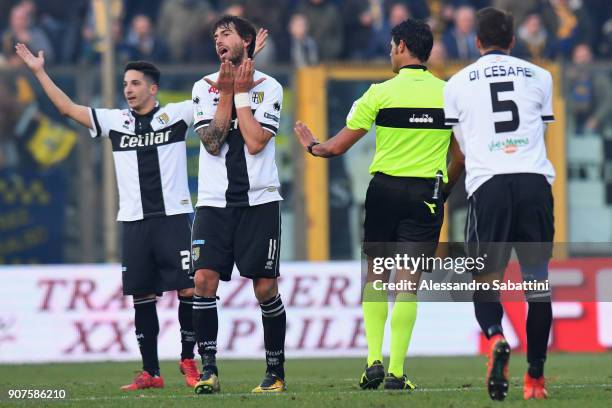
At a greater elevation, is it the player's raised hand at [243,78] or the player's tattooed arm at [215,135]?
the player's raised hand at [243,78]

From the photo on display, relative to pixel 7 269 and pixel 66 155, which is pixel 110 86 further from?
pixel 7 269

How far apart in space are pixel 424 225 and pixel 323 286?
7.86 meters

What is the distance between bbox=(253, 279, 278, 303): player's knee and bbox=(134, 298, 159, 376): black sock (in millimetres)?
1385

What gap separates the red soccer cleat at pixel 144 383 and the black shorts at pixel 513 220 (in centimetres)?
300

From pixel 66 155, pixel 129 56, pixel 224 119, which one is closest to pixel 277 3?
pixel 129 56

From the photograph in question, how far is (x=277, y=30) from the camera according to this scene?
21172mm

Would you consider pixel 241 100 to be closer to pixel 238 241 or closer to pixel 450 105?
pixel 238 241

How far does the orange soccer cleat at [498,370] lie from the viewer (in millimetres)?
8578

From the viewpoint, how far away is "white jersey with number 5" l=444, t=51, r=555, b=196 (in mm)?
9000

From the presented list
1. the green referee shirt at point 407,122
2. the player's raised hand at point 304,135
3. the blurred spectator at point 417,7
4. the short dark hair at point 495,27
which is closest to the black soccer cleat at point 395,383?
the green referee shirt at point 407,122

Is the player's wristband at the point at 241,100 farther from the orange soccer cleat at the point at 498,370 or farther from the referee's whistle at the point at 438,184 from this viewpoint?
the orange soccer cleat at the point at 498,370

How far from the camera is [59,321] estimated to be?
1734 cm

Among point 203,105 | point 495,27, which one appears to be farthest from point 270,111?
point 495,27

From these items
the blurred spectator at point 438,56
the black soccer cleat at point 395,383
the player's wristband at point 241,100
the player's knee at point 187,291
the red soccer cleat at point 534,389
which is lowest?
the black soccer cleat at point 395,383
